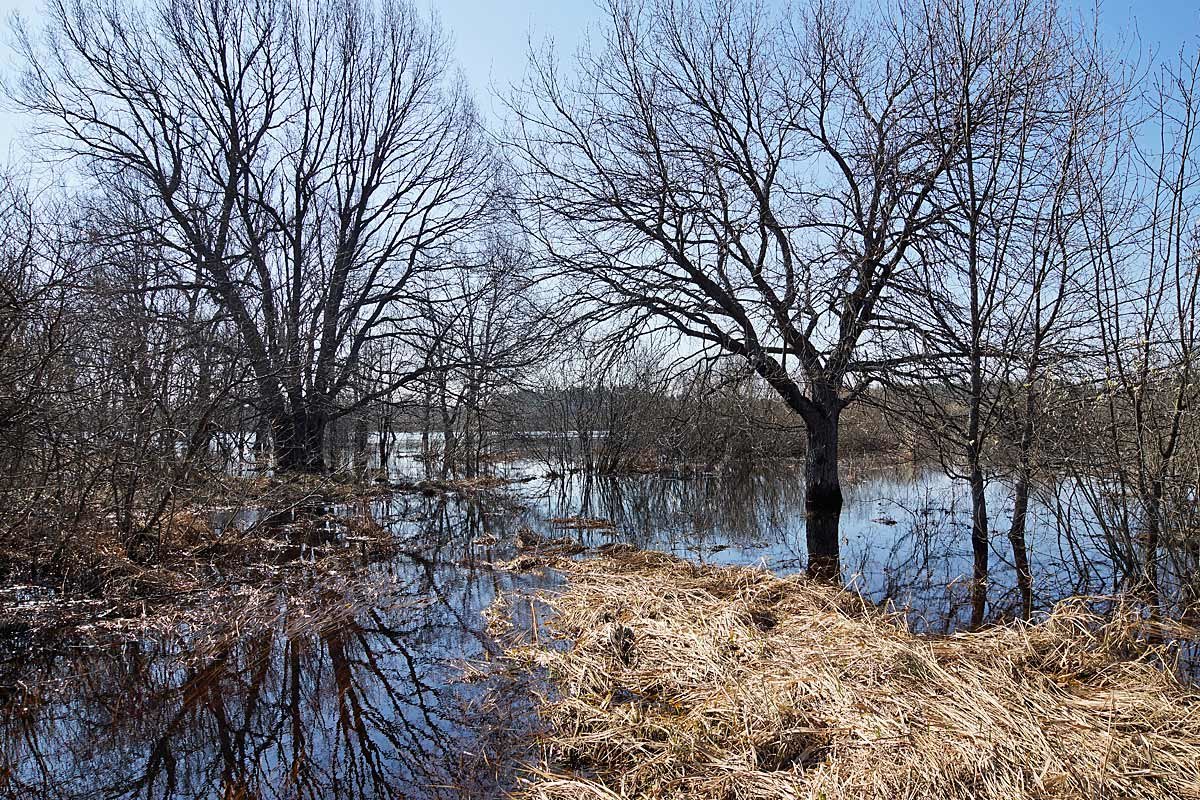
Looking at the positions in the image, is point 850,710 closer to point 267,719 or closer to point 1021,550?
point 267,719

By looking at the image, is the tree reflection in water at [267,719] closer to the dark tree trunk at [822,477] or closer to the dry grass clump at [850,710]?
the dry grass clump at [850,710]

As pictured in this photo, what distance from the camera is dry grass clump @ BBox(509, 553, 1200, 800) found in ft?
9.16

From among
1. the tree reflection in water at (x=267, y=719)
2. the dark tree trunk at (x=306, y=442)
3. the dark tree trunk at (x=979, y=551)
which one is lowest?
the tree reflection in water at (x=267, y=719)

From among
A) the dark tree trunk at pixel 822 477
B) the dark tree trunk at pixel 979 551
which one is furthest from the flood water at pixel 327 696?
the dark tree trunk at pixel 822 477

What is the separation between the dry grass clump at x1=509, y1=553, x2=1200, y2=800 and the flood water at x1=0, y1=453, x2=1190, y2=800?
54 cm

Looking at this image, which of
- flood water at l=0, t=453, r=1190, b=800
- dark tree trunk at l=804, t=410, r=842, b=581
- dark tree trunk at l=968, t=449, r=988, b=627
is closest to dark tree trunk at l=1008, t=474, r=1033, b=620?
flood water at l=0, t=453, r=1190, b=800

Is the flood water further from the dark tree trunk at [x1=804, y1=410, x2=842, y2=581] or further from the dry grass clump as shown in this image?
the dark tree trunk at [x1=804, y1=410, x2=842, y2=581]

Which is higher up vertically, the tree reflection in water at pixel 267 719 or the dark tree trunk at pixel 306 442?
the dark tree trunk at pixel 306 442

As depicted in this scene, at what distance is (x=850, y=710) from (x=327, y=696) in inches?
120

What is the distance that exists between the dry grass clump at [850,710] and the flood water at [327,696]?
541 millimetres

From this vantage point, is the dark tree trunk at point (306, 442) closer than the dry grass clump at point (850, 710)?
No

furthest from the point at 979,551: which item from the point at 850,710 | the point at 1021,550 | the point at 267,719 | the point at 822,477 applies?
the point at 267,719

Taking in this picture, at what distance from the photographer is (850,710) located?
3311mm

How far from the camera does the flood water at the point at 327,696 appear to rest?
3463mm
